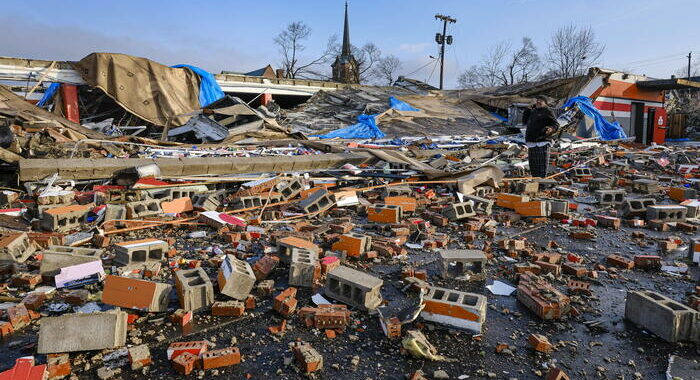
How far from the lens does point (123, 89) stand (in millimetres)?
15039

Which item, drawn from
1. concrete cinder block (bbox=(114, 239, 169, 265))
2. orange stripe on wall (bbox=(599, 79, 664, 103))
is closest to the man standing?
concrete cinder block (bbox=(114, 239, 169, 265))

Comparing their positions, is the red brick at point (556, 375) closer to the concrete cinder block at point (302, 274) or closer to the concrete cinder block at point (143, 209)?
the concrete cinder block at point (302, 274)

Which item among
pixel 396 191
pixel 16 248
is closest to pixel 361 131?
pixel 396 191

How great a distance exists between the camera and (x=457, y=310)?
2.95 m

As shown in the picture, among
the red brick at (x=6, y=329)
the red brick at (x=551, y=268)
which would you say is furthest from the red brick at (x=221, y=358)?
the red brick at (x=551, y=268)

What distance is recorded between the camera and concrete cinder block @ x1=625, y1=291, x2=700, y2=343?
2.79 meters

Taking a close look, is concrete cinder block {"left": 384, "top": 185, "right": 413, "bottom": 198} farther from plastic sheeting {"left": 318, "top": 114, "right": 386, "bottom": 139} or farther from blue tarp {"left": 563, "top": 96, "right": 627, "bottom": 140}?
blue tarp {"left": 563, "top": 96, "right": 627, "bottom": 140}

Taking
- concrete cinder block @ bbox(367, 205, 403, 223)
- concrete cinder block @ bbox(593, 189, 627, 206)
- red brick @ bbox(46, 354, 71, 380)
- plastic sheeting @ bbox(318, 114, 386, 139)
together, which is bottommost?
red brick @ bbox(46, 354, 71, 380)

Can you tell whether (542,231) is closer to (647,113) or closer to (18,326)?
(18,326)

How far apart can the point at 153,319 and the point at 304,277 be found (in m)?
1.19

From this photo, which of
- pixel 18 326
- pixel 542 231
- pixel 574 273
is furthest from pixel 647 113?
pixel 18 326

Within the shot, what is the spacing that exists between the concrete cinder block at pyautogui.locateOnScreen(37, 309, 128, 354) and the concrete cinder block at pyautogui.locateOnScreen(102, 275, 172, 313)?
0.39m

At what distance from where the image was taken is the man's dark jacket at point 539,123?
331 inches

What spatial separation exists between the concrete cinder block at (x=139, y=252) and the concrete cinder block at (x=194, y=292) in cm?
90
